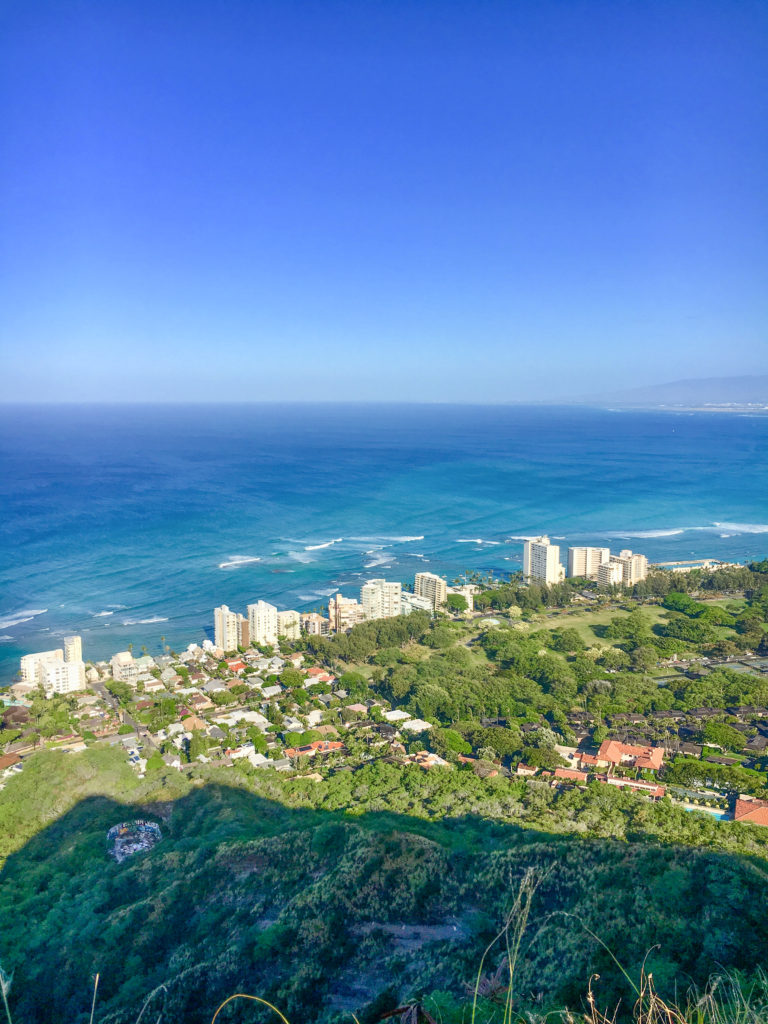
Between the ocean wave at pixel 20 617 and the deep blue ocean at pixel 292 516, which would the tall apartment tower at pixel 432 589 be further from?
the ocean wave at pixel 20 617

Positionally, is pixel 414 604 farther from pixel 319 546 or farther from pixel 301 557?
pixel 319 546

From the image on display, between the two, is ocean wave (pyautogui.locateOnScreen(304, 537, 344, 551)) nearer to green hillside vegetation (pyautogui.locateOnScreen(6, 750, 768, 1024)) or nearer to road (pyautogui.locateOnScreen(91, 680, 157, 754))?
road (pyautogui.locateOnScreen(91, 680, 157, 754))

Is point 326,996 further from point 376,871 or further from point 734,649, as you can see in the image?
point 734,649

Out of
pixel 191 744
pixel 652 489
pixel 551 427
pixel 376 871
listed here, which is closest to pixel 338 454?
pixel 652 489

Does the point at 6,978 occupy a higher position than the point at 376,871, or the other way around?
the point at 376,871

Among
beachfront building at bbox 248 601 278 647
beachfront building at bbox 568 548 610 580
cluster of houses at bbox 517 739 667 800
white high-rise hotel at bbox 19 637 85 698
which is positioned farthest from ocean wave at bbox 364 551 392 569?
cluster of houses at bbox 517 739 667 800

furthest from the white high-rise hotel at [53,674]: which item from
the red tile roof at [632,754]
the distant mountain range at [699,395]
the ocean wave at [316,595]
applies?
the distant mountain range at [699,395]
